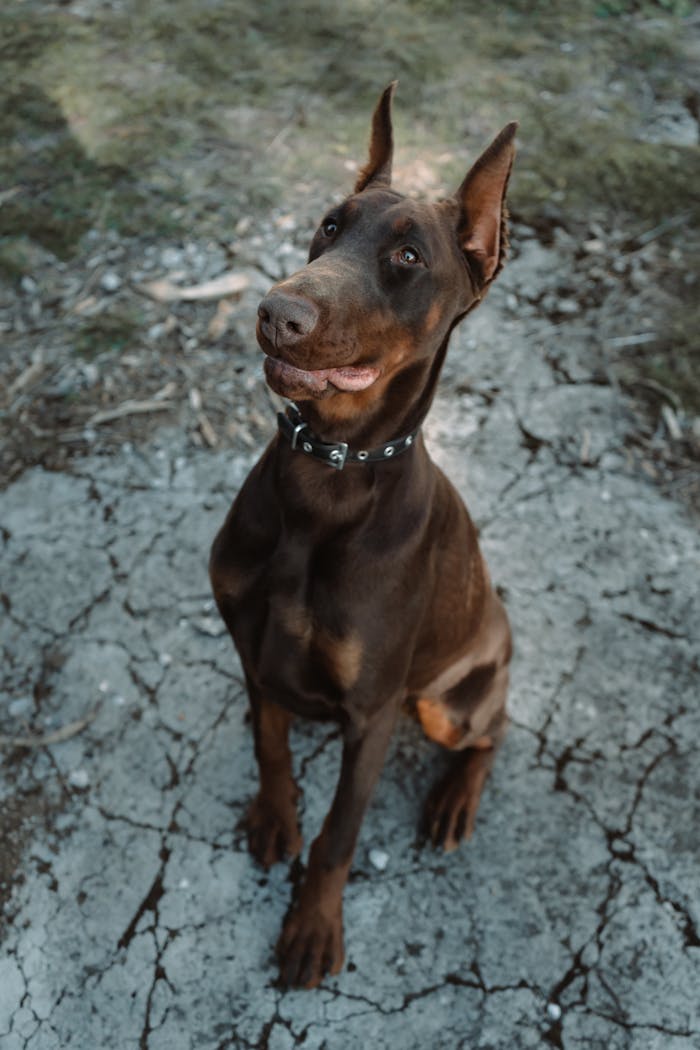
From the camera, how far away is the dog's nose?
1719 millimetres

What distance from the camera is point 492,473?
4.14m

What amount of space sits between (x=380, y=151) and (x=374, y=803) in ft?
6.96

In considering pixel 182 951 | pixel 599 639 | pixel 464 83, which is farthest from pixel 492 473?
pixel 464 83

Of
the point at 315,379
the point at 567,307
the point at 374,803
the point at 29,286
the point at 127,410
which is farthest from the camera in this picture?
the point at 567,307

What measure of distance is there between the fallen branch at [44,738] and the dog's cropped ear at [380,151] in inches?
82.8

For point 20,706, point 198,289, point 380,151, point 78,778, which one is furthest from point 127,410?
point 380,151

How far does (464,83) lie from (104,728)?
16.5 ft

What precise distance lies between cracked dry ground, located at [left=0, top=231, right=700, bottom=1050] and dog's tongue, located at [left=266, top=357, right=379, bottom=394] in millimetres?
1710

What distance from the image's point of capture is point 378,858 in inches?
119

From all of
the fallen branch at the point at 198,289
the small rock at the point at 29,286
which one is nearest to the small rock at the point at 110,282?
the fallen branch at the point at 198,289

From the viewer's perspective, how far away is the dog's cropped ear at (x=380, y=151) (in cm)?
229

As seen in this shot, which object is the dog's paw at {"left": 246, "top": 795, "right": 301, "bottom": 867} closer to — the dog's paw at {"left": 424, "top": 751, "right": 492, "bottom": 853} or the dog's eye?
the dog's paw at {"left": 424, "top": 751, "right": 492, "bottom": 853}

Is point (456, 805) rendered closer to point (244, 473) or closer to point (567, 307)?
point (244, 473)

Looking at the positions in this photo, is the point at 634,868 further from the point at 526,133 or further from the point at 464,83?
the point at 464,83
